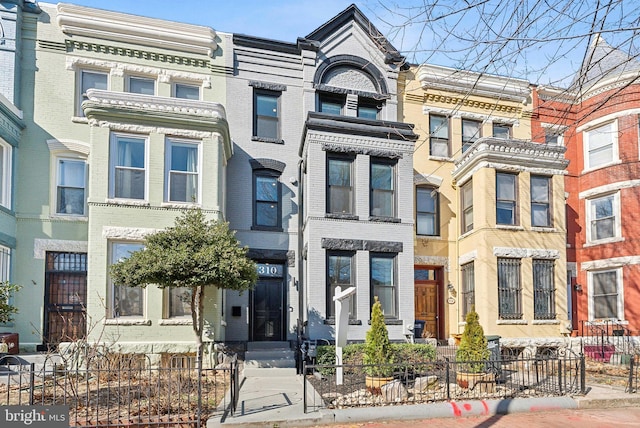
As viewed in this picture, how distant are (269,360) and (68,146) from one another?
9.36m

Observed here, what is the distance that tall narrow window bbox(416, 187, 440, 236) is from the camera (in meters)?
19.2

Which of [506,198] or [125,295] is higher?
[506,198]

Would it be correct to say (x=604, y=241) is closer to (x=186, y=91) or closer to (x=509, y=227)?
(x=509, y=227)

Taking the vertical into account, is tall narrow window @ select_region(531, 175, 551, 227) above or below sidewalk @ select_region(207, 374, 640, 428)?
above

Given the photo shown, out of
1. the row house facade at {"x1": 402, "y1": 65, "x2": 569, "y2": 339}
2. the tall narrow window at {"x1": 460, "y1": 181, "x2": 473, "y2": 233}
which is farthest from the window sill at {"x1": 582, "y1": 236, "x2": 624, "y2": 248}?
the tall narrow window at {"x1": 460, "y1": 181, "x2": 473, "y2": 233}

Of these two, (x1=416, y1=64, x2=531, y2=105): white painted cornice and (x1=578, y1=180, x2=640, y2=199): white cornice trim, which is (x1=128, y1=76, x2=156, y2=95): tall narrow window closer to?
(x1=416, y1=64, x2=531, y2=105): white painted cornice

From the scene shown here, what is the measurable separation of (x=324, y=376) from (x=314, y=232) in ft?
14.9

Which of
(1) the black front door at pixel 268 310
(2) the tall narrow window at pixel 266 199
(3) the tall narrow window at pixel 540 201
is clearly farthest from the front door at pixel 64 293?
(3) the tall narrow window at pixel 540 201

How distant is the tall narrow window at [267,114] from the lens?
18047 mm

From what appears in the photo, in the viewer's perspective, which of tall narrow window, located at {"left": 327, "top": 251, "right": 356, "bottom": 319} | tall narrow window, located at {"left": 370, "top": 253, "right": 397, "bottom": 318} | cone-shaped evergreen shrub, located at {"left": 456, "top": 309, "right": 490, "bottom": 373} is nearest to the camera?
cone-shaped evergreen shrub, located at {"left": 456, "top": 309, "right": 490, "bottom": 373}

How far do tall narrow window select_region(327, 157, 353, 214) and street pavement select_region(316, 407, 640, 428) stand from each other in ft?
26.2

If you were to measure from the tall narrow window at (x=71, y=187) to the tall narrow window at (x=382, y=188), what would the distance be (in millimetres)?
9459

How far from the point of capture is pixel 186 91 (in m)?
17.8

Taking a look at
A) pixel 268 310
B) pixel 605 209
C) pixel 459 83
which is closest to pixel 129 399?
pixel 268 310
